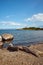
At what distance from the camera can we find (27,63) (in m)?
9.67

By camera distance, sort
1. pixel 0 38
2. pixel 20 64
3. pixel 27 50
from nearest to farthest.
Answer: pixel 20 64
pixel 27 50
pixel 0 38

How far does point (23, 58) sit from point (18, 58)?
412 millimetres

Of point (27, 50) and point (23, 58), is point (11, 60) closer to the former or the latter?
point (23, 58)

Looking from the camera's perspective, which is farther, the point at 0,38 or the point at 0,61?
the point at 0,38

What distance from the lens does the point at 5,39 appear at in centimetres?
3334

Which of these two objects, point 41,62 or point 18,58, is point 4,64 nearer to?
point 18,58

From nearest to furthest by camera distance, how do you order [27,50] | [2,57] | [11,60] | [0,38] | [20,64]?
1. [20,64]
2. [11,60]
3. [2,57]
4. [27,50]
5. [0,38]

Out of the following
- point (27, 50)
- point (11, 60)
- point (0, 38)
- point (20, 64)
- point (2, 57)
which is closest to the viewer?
point (20, 64)

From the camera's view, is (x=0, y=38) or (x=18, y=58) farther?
(x=0, y=38)

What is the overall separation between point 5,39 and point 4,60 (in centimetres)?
2324

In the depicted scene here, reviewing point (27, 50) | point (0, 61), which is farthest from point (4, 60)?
point (27, 50)

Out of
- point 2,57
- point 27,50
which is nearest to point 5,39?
point 27,50

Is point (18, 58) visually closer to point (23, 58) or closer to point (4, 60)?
point (23, 58)

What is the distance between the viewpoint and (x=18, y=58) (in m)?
10.6
